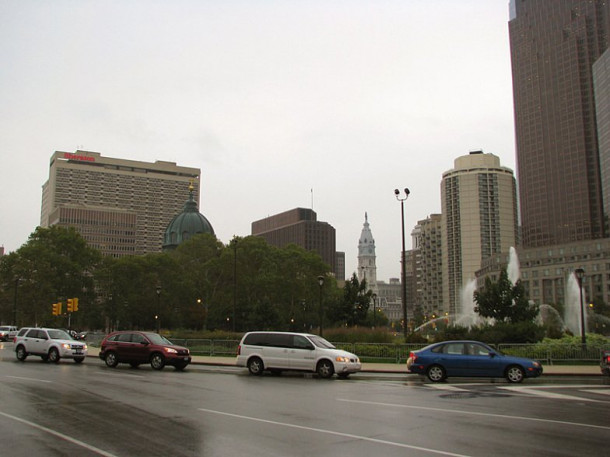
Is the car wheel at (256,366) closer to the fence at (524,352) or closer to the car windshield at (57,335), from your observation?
the fence at (524,352)

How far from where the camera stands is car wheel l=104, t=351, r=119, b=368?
25.8 m

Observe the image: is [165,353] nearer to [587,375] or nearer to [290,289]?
[587,375]

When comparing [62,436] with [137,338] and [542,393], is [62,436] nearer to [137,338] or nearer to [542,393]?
[542,393]

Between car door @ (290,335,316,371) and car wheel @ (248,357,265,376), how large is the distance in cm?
136

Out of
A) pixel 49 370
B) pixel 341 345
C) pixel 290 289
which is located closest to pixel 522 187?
pixel 290 289

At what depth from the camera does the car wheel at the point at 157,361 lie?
24.7m

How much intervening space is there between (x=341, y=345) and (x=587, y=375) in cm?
1169

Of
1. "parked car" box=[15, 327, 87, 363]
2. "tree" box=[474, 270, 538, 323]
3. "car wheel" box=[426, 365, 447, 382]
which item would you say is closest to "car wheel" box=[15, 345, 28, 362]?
"parked car" box=[15, 327, 87, 363]

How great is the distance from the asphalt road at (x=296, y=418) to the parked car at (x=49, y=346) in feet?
30.5

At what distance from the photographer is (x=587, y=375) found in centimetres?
2311

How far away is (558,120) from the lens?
172500 mm

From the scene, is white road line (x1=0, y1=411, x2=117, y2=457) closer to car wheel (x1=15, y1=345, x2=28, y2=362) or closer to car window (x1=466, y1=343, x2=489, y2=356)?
car window (x1=466, y1=343, x2=489, y2=356)

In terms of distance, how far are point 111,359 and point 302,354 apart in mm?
9586

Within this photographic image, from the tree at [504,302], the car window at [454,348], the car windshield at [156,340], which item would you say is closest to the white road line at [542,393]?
the car window at [454,348]
